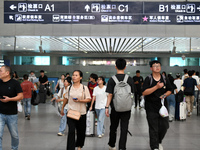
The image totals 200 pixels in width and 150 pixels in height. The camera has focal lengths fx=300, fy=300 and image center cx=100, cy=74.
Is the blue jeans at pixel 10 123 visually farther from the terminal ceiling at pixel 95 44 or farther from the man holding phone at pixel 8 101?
the terminal ceiling at pixel 95 44

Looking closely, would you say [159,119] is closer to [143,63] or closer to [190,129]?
[190,129]

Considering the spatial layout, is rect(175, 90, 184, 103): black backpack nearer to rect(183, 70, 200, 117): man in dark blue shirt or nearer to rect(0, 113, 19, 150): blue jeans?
rect(183, 70, 200, 117): man in dark blue shirt

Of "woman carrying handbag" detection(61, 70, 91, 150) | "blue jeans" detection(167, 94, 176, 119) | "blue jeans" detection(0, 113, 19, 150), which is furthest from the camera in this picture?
"blue jeans" detection(167, 94, 176, 119)

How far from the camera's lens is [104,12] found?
444 inches

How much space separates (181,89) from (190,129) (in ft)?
9.43

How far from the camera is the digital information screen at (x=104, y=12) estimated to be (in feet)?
36.9

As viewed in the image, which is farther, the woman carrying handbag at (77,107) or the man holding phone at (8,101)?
the woman carrying handbag at (77,107)

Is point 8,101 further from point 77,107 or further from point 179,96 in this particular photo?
point 179,96

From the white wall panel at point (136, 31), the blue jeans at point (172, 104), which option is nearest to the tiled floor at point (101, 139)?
the blue jeans at point (172, 104)

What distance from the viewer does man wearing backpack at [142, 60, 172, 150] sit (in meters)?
5.62

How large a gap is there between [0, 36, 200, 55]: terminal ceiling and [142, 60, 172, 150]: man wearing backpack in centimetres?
1053

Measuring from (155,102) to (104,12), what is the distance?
632cm

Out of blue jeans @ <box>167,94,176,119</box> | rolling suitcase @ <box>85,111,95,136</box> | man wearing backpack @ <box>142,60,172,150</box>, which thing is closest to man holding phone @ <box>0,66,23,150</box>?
man wearing backpack @ <box>142,60,172,150</box>

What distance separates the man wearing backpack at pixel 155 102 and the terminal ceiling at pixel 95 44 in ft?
34.6
